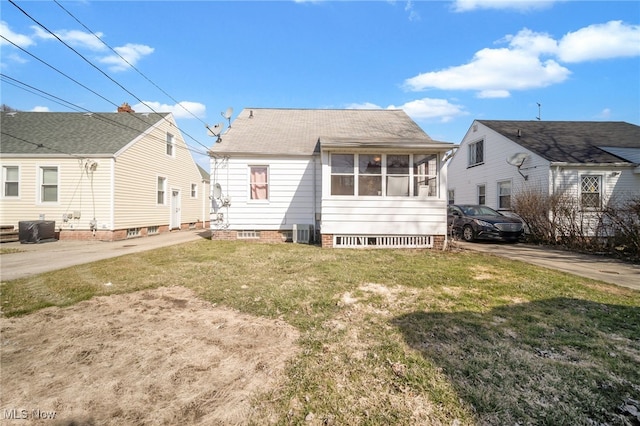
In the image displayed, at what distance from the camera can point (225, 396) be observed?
2.23 metres

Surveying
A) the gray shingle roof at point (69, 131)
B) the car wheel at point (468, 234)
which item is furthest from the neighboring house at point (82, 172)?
the car wheel at point (468, 234)

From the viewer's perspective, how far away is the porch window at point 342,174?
30.0ft

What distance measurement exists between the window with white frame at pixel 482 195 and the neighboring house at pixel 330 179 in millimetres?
6884

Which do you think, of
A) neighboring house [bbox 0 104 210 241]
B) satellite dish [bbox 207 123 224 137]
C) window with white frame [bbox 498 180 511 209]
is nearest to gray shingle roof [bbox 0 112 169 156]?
neighboring house [bbox 0 104 210 241]

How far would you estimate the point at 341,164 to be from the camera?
916 centimetres

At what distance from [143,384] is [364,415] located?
185 cm

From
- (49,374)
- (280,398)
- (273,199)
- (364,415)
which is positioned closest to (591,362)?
(364,415)

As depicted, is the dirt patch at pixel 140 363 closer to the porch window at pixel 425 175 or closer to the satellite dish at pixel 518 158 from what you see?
the porch window at pixel 425 175

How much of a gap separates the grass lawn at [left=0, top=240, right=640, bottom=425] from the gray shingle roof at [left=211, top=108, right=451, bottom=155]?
4.96 metres

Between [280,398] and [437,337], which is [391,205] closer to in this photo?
[437,337]

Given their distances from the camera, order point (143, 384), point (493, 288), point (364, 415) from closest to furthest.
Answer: point (364, 415)
point (143, 384)
point (493, 288)

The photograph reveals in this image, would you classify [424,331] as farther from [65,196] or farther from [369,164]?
[65,196]

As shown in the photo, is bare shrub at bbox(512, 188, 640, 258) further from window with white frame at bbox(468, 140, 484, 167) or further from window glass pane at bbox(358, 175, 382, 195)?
window glass pane at bbox(358, 175, 382, 195)

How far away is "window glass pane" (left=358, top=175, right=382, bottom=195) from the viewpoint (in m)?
9.12
